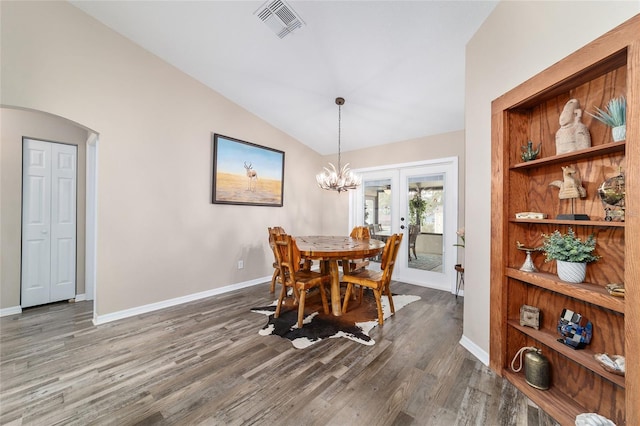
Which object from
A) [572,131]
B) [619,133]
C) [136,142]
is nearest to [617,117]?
[619,133]

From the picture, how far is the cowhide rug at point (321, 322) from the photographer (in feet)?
7.55

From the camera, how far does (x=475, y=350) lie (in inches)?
79.7

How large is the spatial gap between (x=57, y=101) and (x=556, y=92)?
4.14 meters

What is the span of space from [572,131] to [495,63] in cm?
83

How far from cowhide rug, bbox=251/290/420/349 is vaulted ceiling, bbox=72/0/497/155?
2784 mm

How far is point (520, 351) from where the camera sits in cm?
172

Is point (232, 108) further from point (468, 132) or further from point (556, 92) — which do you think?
point (556, 92)

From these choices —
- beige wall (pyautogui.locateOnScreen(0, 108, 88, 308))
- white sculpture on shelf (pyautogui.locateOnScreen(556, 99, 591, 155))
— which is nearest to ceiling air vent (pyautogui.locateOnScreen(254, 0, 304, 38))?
white sculpture on shelf (pyautogui.locateOnScreen(556, 99, 591, 155))

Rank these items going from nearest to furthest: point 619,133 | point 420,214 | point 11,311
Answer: point 619,133 < point 11,311 < point 420,214

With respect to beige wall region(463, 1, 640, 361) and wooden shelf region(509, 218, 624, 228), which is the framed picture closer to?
beige wall region(463, 1, 640, 361)

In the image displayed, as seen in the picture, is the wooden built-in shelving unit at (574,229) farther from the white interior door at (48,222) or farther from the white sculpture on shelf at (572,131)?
the white interior door at (48,222)

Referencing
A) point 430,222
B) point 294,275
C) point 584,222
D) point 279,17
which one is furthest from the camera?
point 430,222

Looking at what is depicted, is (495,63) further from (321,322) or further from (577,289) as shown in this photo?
(321,322)

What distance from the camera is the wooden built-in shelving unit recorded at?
1.08 m
